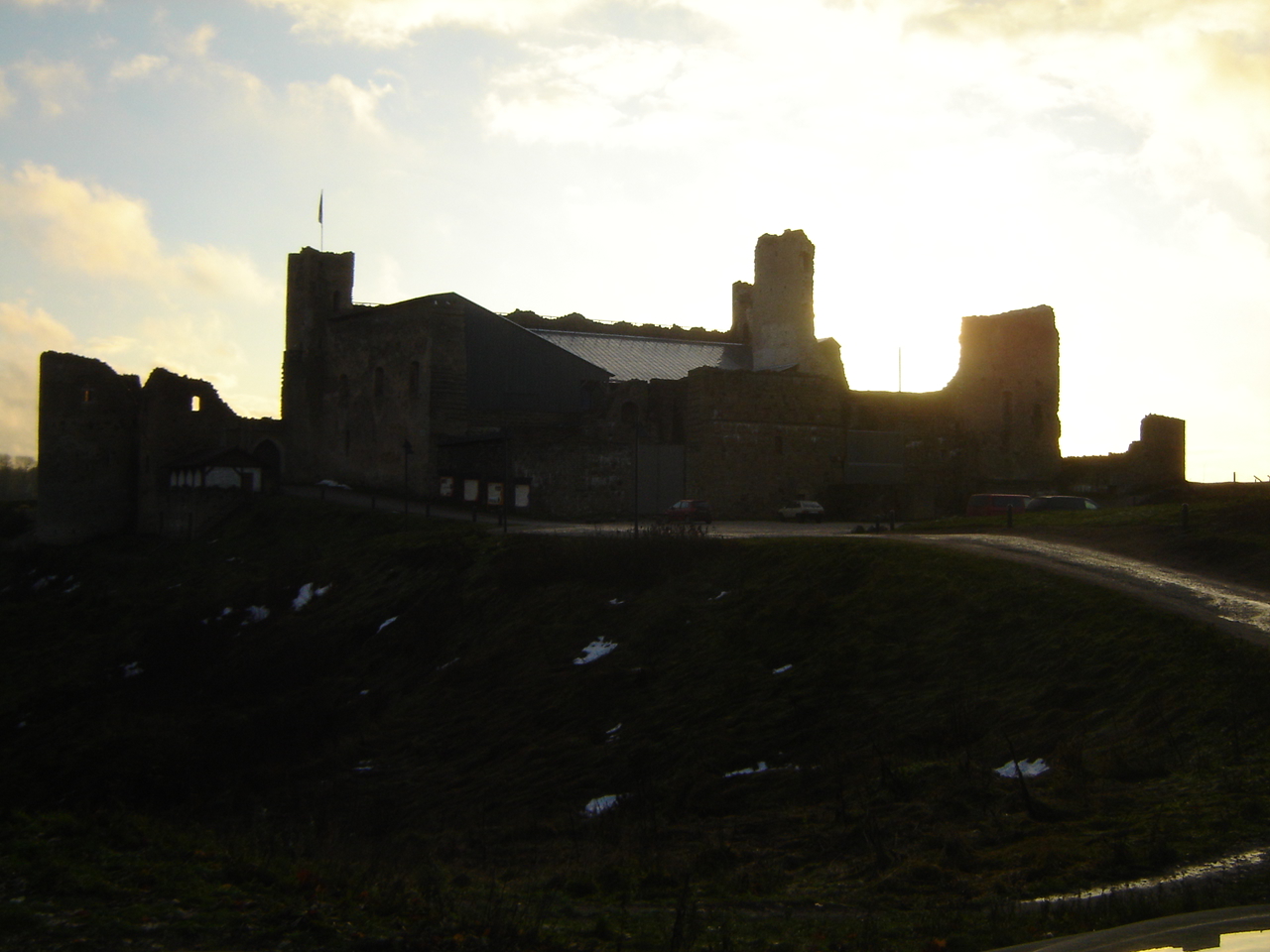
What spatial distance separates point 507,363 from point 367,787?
33020mm

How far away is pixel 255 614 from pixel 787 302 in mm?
33531

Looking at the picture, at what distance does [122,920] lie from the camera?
7711 millimetres

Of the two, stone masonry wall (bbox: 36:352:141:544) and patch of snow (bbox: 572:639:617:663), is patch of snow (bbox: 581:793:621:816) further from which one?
stone masonry wall (bbox: 36:352:141:544)

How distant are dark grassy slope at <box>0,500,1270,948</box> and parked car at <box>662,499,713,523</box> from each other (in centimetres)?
763

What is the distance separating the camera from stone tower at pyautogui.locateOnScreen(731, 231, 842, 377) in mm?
53781

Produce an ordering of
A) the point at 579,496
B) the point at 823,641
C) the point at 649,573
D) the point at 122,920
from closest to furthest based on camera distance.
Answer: the point at 122,920
the point at 823,641
the point at 649,573
the point at 579,496

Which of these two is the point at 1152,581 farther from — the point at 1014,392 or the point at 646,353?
the point at 646,353

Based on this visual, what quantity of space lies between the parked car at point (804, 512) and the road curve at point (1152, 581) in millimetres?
14285

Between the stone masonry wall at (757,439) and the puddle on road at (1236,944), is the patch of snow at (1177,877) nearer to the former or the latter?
the puddle on road at (1236,944)

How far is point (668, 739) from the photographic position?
15047 mm

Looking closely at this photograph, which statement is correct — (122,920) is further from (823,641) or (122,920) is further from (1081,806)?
(823,641)

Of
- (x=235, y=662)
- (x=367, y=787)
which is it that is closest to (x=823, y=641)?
(x=367, y=787)

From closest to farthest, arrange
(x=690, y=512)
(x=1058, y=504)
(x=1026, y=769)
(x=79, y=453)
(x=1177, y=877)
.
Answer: (x=1177, y=877), (x=1026, y=769), (x=1058, y=504), (x=690, y=512), (x=79, y=453)

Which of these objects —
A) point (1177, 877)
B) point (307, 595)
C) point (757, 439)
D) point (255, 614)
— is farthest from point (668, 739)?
point (757, 439)
